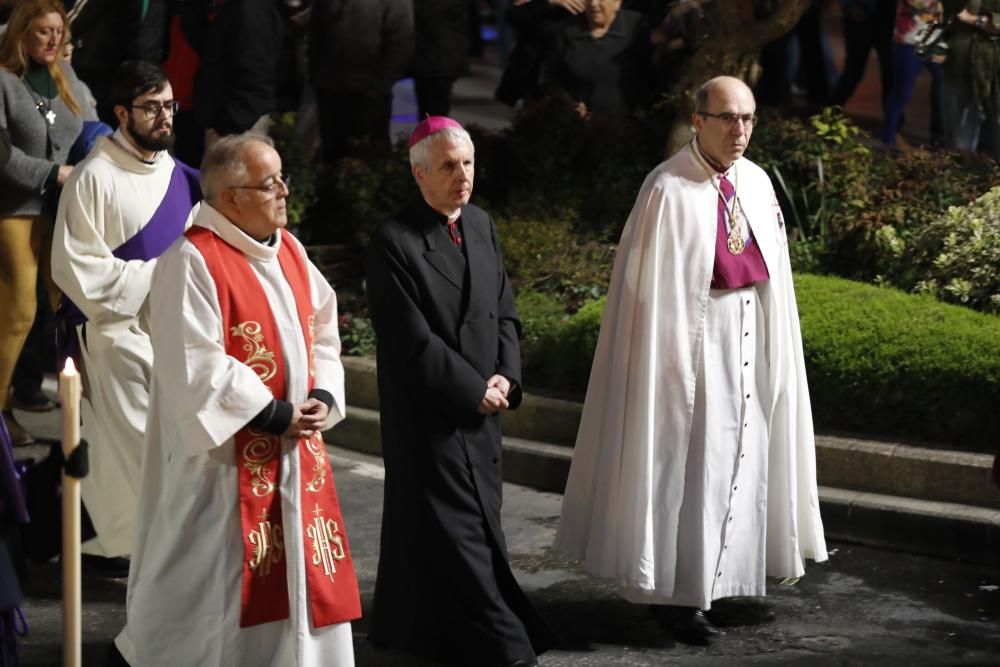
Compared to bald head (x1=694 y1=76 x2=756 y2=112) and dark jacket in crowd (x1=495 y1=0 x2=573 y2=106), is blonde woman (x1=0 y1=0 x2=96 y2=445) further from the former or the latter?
dark jacket in crowd (x1=495 y1=0 x2=573 y2=106)

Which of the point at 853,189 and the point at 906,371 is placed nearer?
the point at 906,371

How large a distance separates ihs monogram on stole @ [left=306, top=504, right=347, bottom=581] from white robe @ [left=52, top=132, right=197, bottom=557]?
1.75 m

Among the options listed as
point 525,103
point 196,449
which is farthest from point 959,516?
point 525,103

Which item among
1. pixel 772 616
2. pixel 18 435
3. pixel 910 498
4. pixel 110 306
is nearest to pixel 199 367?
pixel 110 306

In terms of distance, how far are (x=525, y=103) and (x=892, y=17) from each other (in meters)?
3.57

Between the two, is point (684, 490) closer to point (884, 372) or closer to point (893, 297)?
point (884, 372)

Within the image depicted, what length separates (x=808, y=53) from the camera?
1543 cm

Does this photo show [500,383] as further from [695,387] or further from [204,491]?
[204,491]

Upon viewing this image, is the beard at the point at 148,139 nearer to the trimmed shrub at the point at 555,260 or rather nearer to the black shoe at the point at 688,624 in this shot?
the black shoe at the point at 688,624

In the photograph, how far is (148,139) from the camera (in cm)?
756

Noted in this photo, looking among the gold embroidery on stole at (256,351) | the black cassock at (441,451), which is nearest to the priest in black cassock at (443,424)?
the black cassock at (441,451)

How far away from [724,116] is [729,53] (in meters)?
4.97

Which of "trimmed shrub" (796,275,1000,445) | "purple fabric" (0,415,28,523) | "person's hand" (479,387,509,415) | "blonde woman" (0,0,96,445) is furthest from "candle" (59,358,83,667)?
"trimmed shrub" (796,275,1000,445)

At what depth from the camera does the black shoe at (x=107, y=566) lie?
25.8 feet
